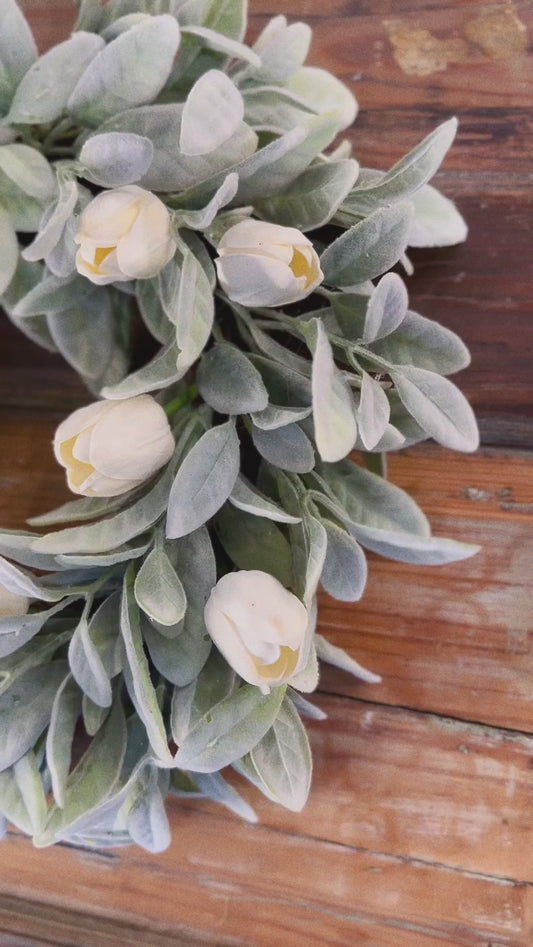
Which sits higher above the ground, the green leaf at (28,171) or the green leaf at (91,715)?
the green leaf at (28,171)

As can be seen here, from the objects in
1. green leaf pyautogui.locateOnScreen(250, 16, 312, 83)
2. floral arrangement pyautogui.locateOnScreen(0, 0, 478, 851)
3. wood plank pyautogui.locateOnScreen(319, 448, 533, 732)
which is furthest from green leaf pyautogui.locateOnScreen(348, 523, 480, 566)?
green leaf pyautogui.locateOnScreen(250, 16, 312, 83)

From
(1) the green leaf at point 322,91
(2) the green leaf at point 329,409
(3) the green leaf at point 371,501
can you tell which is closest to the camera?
(2) the green leaf at point 329,409

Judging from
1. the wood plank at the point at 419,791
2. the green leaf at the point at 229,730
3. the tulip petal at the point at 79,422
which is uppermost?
the tulip petal at the point at 79,422

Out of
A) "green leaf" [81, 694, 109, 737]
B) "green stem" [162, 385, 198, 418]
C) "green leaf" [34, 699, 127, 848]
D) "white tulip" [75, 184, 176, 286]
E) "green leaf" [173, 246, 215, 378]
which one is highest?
"white tulip" [75, 184, 176, 286]

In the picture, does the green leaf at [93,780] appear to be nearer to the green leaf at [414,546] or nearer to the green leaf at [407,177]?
the green leaf at [414,546]

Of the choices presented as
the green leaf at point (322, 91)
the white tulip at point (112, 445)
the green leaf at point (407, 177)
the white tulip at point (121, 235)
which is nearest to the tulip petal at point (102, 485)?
the white tulip at point (112, 445)

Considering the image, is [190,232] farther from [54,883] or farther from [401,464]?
[54,883]

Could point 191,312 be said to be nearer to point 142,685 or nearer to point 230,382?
point 230,382

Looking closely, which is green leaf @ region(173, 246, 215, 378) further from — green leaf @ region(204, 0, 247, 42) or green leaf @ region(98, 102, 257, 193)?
green leaf @ region(204, 0, 247, 42)
